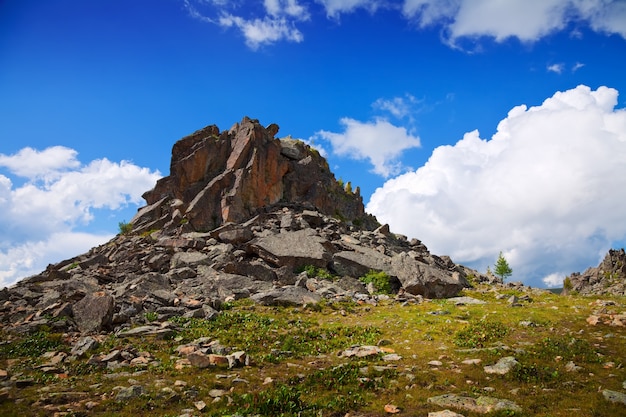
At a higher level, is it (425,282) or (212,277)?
(212,277)

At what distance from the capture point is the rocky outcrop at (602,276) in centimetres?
9425

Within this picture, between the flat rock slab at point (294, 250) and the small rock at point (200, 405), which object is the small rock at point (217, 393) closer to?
the small rock at point (200, 405)

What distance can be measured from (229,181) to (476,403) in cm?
4903

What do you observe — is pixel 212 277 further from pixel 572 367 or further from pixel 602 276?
pixel 602 276

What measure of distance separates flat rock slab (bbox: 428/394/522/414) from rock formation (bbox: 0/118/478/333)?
16179 millimetres

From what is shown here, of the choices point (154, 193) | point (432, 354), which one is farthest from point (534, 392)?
point (154, 193)

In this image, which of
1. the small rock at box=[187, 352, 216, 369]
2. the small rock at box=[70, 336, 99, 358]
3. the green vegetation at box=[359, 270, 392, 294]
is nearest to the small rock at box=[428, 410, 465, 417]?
the small rock at box=[187, 352, 216, 369]

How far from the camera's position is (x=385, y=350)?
1750 centimetres

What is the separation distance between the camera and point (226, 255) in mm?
37875

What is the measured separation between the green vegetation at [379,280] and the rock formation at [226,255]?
0.61 metres

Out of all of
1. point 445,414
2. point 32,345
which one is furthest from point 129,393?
point 32,345

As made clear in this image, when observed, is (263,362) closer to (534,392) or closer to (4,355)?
(534,392)

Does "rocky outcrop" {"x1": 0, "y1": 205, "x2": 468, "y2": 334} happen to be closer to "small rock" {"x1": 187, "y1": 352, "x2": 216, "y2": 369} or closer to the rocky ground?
the rocky ground

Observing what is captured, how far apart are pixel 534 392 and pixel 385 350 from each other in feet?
21.8
